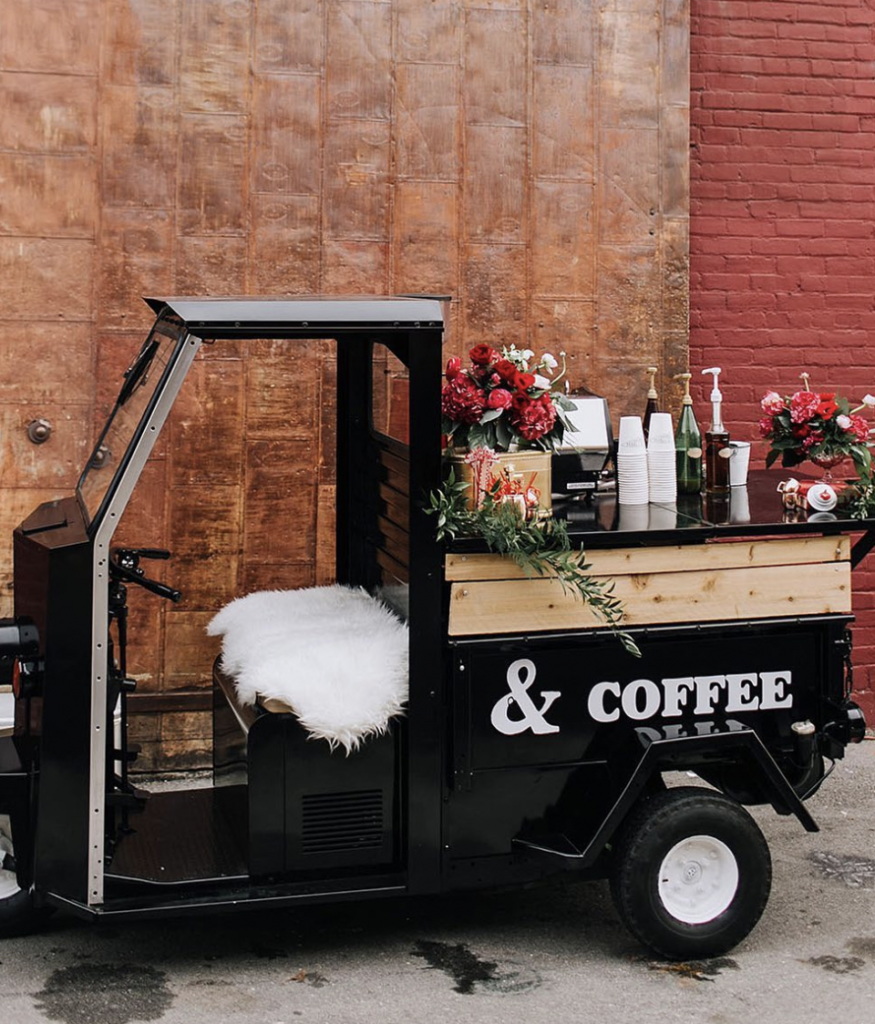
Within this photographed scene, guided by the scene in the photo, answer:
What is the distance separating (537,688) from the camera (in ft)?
15.6

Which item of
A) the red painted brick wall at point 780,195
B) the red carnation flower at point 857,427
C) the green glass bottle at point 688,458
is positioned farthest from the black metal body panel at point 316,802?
the red painted brick wall at point 780,195

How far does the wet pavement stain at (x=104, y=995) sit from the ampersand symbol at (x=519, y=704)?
4.42 ft

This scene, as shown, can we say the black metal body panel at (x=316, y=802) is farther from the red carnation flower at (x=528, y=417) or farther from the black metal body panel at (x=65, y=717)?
the red carnation flower at (x=528, y=417)

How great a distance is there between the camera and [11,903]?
16.5ft

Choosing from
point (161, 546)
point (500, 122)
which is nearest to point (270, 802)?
point (161, 546)

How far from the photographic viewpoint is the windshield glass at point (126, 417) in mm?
4598

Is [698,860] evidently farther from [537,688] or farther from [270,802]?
[270,802]

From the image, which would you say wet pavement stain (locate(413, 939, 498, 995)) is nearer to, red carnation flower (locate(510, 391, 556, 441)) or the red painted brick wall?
red carnation flower (locate(510, 391, 556, 441))

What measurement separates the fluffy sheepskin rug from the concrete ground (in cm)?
83

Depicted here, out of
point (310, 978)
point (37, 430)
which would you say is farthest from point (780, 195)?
point (310, 978)

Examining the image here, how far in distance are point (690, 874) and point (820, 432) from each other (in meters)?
1.65

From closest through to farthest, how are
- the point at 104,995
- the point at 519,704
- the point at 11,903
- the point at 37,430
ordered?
the point at 104,995
the point at 519,704
the point at 11,903
the point at 37,430

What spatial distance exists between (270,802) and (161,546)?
2.59 meters

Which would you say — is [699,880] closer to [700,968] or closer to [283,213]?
[700,968]
